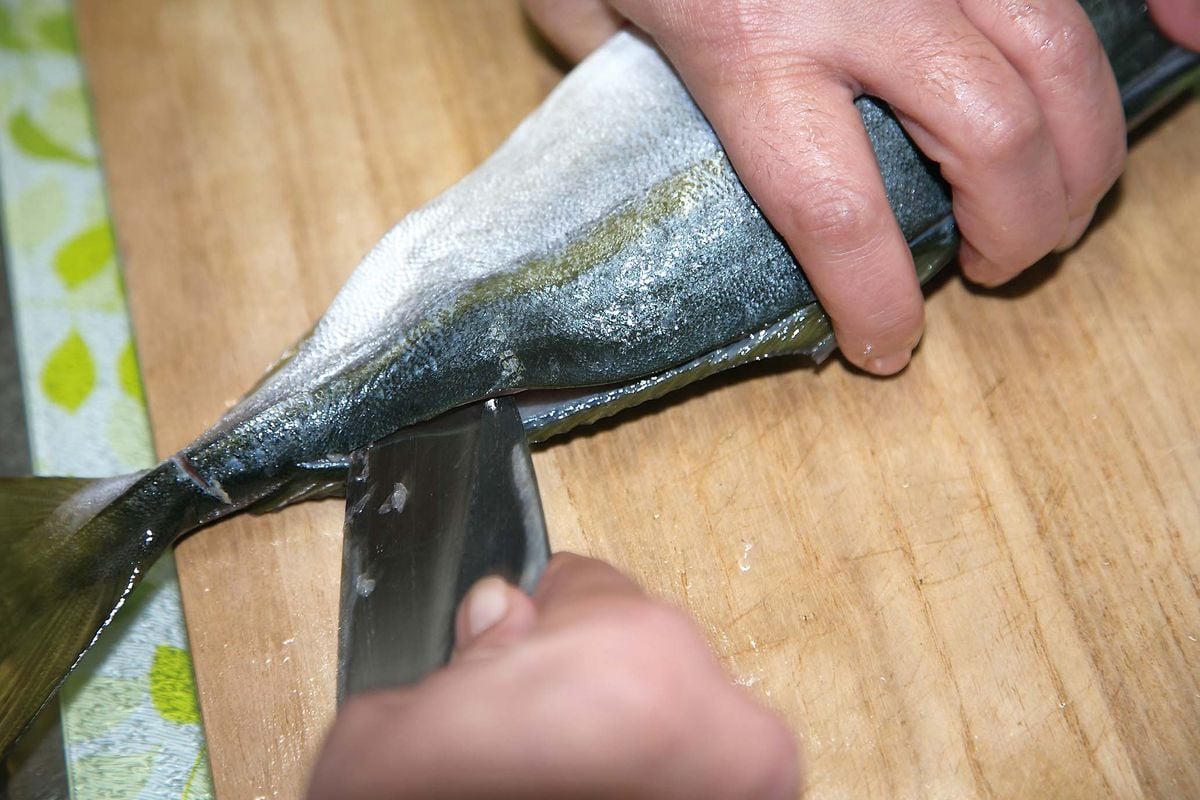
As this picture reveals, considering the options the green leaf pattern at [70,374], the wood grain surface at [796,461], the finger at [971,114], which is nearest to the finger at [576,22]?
the wood grain surface at [796,461]

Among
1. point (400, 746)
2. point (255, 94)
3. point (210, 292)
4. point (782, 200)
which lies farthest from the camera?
point (255, 94)

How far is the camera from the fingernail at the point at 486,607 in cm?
102

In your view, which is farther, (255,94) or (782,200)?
(255,94)

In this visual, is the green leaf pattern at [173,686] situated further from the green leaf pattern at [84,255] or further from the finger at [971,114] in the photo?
the finger at [971,114]


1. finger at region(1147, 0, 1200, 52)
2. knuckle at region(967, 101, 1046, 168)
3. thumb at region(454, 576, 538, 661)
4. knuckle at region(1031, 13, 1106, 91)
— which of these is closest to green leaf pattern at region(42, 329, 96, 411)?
thumb at region(454, 576, 538, 661)

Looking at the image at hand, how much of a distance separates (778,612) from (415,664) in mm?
535

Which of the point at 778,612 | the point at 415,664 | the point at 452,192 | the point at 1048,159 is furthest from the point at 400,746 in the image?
the point at 1048,159

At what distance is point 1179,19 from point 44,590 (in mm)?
1727

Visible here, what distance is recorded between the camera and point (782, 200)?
49.8 inches

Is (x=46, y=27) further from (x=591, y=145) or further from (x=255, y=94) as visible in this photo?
(x=591, y=145)

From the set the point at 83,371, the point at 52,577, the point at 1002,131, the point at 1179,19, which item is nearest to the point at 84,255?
the point at 83,371

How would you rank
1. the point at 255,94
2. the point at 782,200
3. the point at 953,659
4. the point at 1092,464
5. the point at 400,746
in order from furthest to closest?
the point at 255,94 < the point at 1092,464 < the point at 953,659 < the point at 782,200 < the point at 400,746

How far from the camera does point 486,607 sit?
103 centimetres

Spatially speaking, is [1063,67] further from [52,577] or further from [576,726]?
[52,577]
